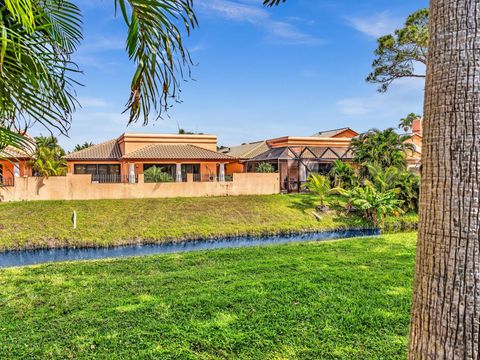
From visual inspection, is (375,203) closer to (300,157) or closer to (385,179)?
(385,179)

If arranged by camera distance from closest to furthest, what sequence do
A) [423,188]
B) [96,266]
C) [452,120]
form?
[452,120] → [423,188] → [96,266]

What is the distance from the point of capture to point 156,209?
2014 centimetres

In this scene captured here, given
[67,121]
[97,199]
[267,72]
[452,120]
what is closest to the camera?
[452,120]

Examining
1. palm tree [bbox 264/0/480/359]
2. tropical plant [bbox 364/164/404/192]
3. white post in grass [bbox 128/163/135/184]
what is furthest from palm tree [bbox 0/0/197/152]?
white post in grass [bbox 128/163/135/184]

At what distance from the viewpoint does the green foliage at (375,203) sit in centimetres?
1952

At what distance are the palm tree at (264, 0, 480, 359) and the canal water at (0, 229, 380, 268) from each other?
477 inches

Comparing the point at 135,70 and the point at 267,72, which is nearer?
the point at 135,70

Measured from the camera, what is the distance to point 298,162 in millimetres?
29266

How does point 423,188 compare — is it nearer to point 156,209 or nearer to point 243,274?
point 243,274

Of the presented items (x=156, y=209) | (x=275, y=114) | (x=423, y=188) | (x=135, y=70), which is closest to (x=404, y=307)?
(x=423, y=188)

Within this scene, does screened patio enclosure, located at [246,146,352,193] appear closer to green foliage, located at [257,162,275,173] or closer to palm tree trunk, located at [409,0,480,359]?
green foliage, located at [257,162,275,173]

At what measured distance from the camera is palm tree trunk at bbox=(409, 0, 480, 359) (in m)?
1.96

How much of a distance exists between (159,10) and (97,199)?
20.8m

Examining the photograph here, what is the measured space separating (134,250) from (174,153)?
1480 centimetres
